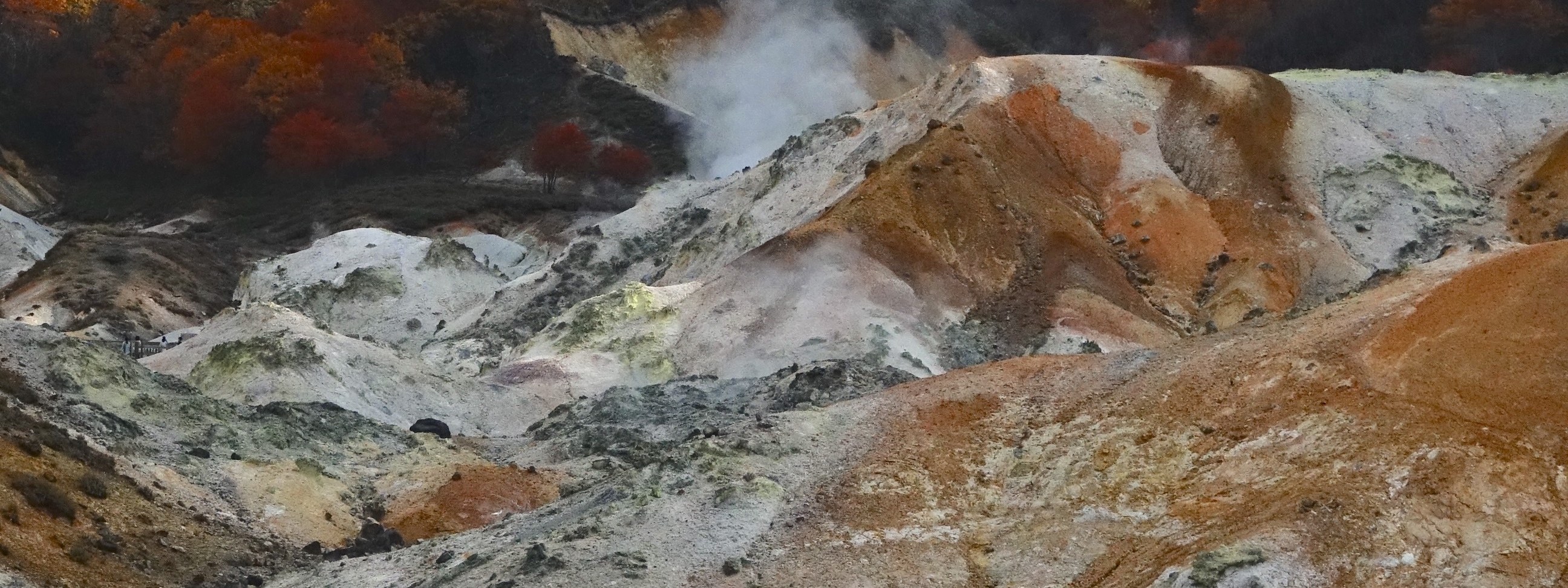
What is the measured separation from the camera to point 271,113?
82.9 m

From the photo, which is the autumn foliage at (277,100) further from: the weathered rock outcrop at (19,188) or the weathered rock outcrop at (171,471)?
the weathered rock outcrop at (171,471)

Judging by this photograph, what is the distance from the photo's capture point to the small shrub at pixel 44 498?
77.9ft

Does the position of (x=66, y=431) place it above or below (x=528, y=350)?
above

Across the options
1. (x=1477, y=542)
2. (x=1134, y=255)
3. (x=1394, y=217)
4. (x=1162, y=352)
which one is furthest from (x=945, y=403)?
(x=1394, y=217)

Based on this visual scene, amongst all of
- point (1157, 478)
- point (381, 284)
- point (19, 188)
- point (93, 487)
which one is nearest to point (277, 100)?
point (19, 188)

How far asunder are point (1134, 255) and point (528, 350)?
13302 mm

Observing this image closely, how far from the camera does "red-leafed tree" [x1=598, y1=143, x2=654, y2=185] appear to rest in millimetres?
78312

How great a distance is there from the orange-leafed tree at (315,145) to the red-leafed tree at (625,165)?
10031mm

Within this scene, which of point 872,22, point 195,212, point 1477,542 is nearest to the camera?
point 1477,542

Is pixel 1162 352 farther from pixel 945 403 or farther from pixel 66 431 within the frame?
pixel 66 431

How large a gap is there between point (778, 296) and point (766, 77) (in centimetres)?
4759

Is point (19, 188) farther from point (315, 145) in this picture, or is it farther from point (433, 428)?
point (433, 428)

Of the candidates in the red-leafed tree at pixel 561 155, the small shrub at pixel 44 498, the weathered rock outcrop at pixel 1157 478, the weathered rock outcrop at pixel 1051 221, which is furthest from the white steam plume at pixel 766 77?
the small shrub at pixel 44 498

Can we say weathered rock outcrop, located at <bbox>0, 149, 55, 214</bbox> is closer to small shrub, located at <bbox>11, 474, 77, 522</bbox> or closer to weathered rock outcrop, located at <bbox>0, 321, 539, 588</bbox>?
weathered rock outcrop, located at <bbox>0, 321, 539, 588</bbox>
